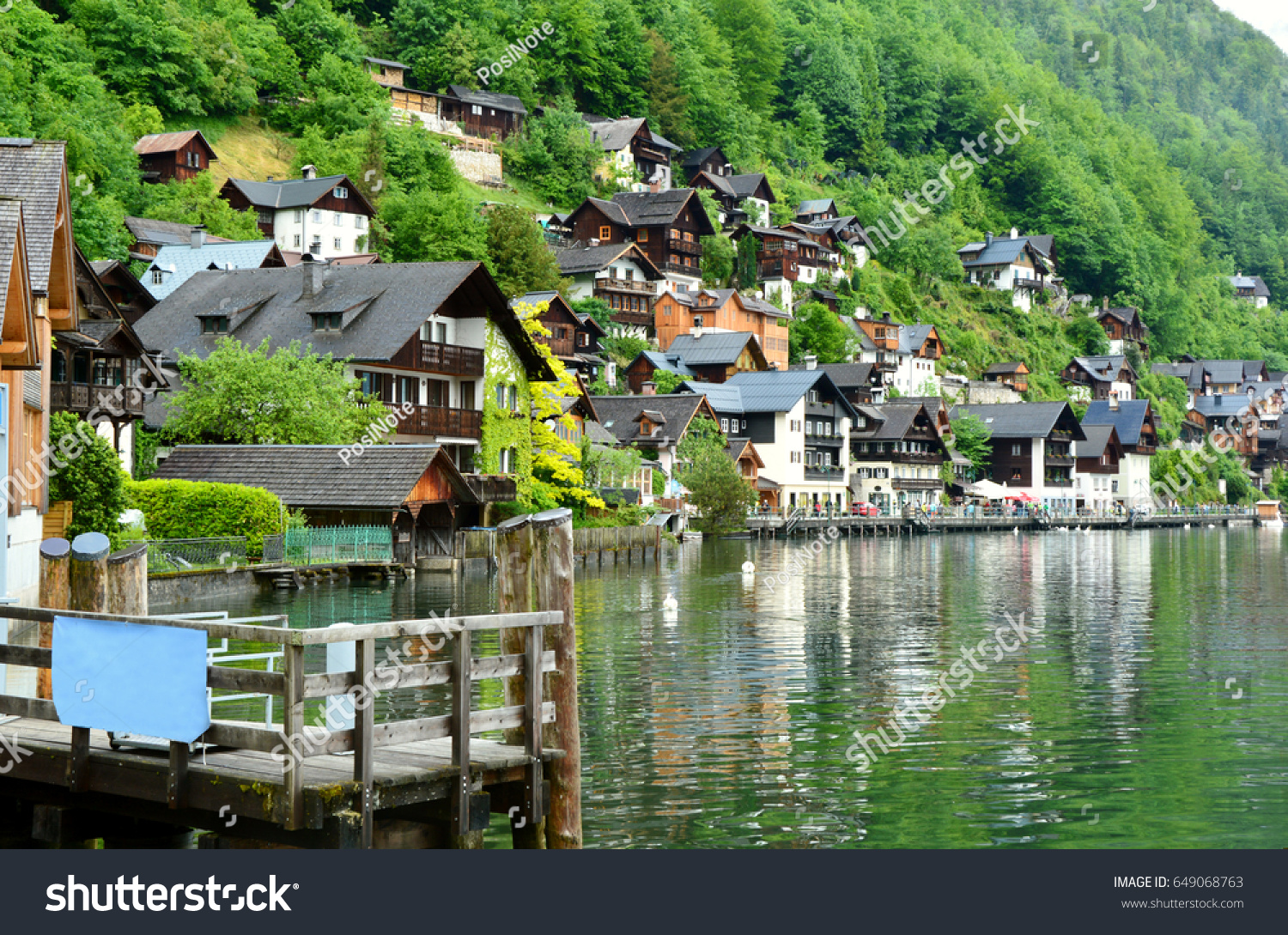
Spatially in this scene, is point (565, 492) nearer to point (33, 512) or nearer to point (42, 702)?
point (33, 512)

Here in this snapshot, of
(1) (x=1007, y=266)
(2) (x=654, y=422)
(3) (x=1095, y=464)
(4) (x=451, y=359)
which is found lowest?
(3) (x=1095, y=464)

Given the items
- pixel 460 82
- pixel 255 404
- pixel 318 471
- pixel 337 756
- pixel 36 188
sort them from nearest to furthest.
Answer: pixel 337 756 < pixel 36 188 < pixel 318 471 < pixel 255 404 < pixel 460 82

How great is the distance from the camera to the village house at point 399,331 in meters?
Answer: 65.1

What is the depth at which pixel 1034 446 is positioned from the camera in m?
141

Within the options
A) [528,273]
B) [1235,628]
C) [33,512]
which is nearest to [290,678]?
[33,512]

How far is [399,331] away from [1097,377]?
125 meters

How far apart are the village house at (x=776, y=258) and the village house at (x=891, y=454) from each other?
21.9 m

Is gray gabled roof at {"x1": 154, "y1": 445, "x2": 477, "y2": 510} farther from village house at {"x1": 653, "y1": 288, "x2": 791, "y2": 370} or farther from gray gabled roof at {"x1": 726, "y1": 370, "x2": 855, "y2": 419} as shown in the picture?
village house at {"x1": 653, "y1": 288, "x2": 791, "y2": 370}

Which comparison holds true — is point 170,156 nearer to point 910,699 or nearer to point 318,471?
point 318,471

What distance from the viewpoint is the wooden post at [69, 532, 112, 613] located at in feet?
46.4

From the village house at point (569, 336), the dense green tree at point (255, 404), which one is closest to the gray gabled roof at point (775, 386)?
the village house at point (569, 336)

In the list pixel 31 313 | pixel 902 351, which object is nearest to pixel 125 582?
pixel 31 313

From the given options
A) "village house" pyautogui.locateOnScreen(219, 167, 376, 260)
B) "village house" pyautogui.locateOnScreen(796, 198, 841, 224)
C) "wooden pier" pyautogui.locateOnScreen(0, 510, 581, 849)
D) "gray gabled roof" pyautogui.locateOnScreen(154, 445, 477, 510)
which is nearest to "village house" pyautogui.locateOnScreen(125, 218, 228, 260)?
"village house" pyautogui.locateOnScreen(219, 167, 376, 260)

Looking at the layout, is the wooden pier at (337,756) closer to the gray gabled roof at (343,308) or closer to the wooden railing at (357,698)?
the wooden railing at (357,698)
